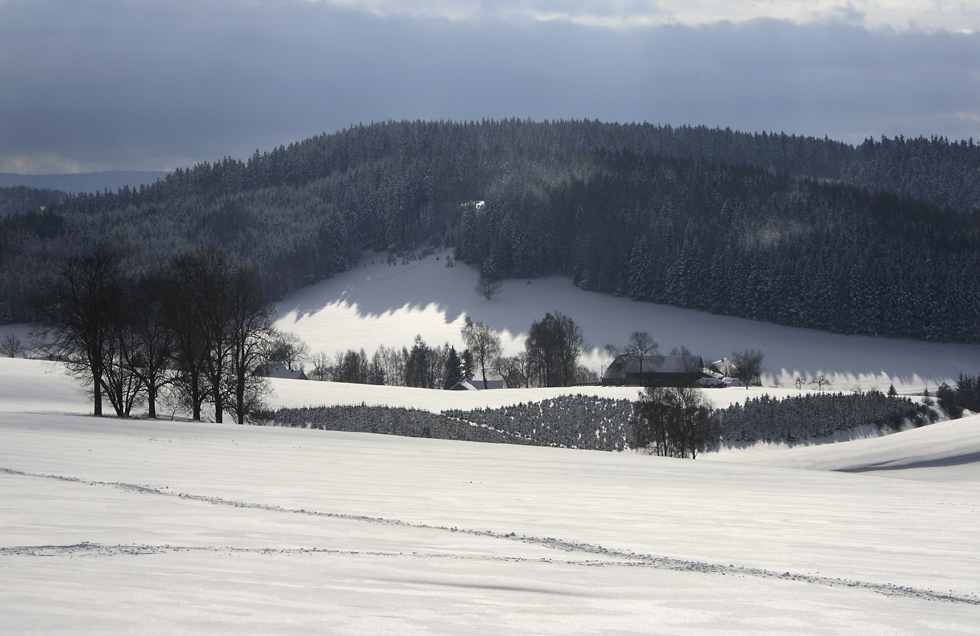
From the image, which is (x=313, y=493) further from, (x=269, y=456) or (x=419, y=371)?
(x=419, y=371)

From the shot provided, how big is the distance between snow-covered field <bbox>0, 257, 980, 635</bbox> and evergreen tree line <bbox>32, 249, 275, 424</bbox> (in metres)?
9.54

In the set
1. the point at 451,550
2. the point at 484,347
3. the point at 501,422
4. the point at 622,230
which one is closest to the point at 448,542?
the point at 451,550

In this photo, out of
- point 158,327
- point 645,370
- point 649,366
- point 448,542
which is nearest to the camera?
point 448,542

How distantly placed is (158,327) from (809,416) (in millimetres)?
45864

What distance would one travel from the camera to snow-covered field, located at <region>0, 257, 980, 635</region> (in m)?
5.26

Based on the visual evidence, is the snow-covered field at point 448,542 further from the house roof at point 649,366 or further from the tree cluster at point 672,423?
the house roof at point 649,366

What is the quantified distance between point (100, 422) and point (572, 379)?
258ft

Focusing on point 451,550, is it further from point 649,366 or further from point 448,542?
point 649,366

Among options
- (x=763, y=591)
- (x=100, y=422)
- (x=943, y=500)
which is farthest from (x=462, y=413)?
(x=763, y=591)

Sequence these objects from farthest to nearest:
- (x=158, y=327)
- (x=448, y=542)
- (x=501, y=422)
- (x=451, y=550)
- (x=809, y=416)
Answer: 1. (x=809, y=416)
2. (x=501, y=422)
3. (x=158, y=327)
4. (x=448, y=542)
5. (x=451, y=550)

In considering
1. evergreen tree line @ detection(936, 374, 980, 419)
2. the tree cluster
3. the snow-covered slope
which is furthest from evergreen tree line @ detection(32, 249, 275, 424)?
the snow-covered slope

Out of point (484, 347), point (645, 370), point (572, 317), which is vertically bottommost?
Answer: point (645, 370)

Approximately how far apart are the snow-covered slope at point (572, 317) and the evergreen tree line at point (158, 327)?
238 feet

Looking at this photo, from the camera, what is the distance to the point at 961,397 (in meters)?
76.4
